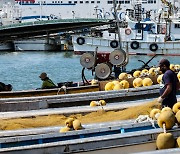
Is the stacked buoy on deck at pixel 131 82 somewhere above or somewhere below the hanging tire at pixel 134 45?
above

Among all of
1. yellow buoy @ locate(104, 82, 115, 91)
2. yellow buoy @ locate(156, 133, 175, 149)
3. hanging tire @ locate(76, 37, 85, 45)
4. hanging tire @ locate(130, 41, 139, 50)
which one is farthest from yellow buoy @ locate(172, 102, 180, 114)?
hanging tire @ locate(76, 37, 85, 45)

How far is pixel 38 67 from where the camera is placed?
45562 millimetres

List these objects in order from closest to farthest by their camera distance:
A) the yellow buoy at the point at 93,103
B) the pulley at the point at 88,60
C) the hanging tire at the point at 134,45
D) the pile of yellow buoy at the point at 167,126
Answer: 1. the pile of yellow buoy at the point at 167,126
2. the yellow buoy at the point at 93,103
3. the pulley at the point at 88,60
4. the hanging tire at the point at 134,45

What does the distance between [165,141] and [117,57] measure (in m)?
8.76

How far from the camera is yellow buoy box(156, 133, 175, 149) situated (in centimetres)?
849

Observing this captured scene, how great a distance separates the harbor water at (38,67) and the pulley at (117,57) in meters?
11.0

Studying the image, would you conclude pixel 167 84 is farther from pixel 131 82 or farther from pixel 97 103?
pixel 131 82

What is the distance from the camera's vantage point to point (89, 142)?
857cm

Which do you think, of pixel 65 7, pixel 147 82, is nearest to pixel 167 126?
pixel 147 82

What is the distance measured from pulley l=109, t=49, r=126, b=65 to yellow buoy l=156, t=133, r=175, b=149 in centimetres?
865

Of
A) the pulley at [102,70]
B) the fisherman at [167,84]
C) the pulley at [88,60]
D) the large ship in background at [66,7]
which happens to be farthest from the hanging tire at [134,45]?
the fisherman at [167,84]

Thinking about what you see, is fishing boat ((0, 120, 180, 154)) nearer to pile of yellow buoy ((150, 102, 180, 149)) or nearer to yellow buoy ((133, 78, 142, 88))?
pile of yellow buoy ((150, 102, 180, 149))

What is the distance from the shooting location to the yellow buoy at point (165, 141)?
27.9 ft

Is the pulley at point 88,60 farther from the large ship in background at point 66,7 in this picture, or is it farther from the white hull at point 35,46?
the large ship in background at point 66,7
